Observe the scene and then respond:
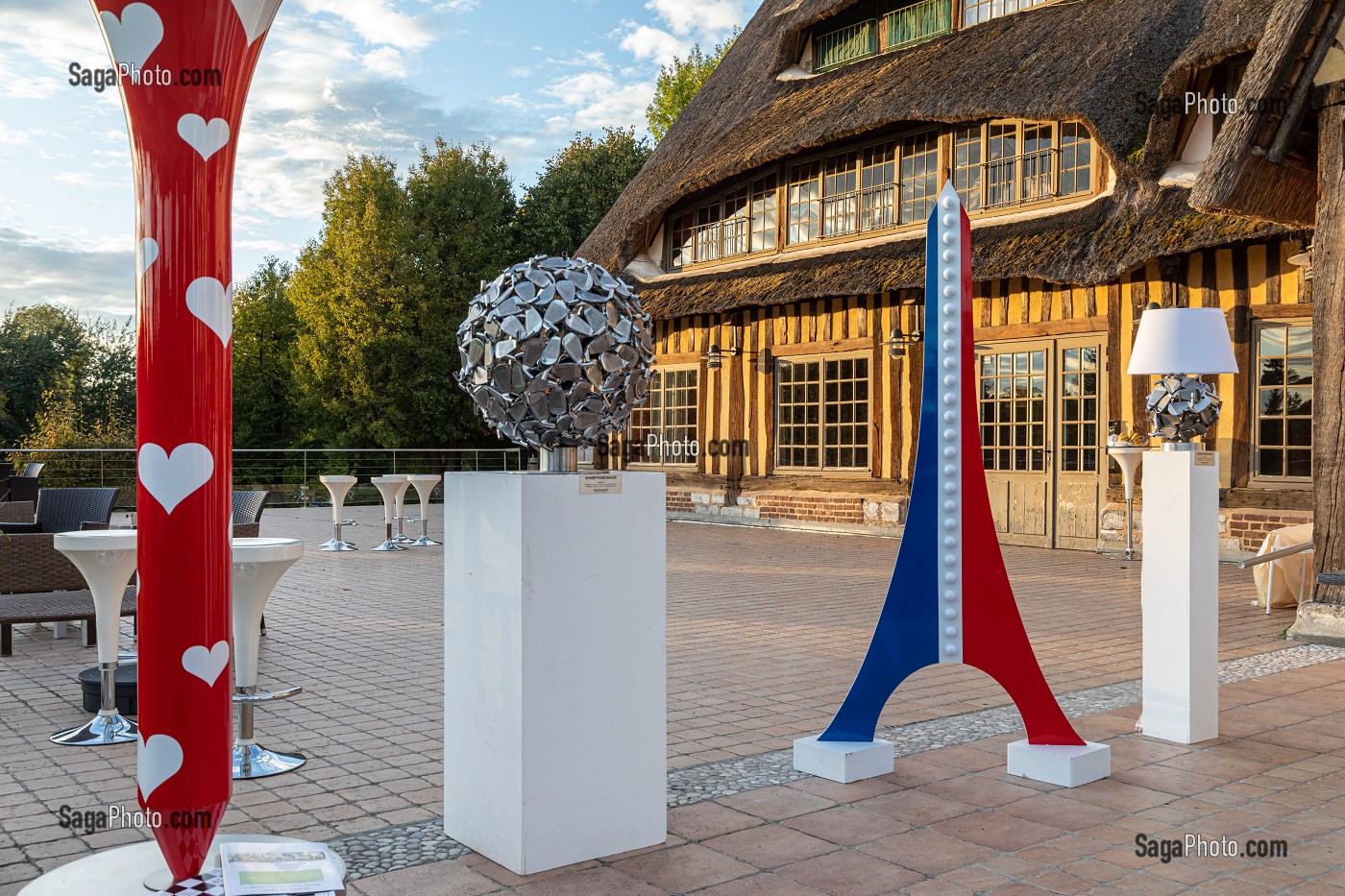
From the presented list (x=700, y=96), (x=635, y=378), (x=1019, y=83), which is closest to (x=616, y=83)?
(x=700, y=96)

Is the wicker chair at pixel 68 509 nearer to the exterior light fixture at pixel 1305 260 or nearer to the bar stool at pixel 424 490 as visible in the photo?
the bar stool at pixel 424 490

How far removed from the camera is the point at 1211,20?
9.55 metres

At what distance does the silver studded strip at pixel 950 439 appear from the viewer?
145 inches

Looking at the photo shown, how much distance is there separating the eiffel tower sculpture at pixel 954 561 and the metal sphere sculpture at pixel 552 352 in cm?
122

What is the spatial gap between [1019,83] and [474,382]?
9.44 meters

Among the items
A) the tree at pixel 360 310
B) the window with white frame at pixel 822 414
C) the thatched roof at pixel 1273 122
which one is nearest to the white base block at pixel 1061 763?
the thatched roof at pixel 1273 122

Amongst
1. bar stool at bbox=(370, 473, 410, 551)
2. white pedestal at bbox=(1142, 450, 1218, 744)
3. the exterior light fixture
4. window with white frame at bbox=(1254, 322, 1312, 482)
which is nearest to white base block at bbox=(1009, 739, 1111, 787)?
white pedestal at bbox=(1142, 450, 1218, 744)

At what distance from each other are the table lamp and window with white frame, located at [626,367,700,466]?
10.9 meters

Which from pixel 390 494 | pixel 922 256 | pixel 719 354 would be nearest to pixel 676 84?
pixel 719 354

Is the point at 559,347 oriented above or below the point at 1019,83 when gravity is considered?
below

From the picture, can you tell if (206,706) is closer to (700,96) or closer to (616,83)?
(700,96)

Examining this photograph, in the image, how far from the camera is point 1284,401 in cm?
928

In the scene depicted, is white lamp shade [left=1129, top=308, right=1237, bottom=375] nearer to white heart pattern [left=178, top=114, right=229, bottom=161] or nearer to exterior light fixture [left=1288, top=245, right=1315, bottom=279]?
white heart pattern [left=178, top=114, right=229, bottom=161]

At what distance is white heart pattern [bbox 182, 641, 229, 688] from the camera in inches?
88.7
